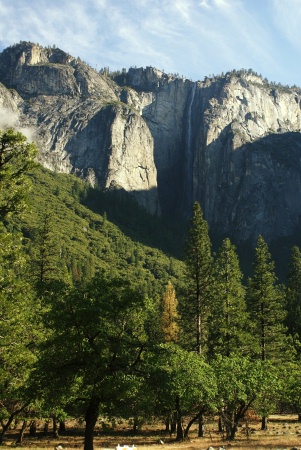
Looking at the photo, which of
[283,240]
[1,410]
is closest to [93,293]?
[1,410]

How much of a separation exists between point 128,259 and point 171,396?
124 metres

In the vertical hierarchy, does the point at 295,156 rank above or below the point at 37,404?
above

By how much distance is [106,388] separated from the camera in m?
16.5

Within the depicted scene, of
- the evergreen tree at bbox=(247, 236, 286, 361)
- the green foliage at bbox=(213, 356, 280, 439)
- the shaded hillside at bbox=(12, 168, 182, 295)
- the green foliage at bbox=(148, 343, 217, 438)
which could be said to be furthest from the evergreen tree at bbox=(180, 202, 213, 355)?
the shaded hillside at bbox=(12, 168, 182, 295)

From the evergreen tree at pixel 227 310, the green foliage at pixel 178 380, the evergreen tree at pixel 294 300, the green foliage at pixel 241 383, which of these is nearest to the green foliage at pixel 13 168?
the green foliage at pixel 178 380

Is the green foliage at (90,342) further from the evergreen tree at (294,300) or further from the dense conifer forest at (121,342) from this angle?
the evergreen tree at (294,300)

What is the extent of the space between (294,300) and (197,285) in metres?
39.5

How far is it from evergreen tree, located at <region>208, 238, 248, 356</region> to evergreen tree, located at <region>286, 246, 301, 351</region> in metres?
22.7

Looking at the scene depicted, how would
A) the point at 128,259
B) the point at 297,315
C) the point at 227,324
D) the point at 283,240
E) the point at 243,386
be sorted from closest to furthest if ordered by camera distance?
the point at 243,386
the point at 227,324
the point at 297,315
the point at 128,259
the point at 283,240

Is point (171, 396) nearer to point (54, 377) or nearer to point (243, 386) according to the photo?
point (54, 377)

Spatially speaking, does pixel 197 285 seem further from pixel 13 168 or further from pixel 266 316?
pixel 13 168

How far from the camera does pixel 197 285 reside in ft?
122

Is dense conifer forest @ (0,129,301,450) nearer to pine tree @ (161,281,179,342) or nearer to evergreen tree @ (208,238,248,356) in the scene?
evergreen tree @ (208,238,248,356)

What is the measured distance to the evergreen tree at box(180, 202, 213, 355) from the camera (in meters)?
36.6
